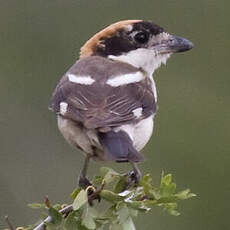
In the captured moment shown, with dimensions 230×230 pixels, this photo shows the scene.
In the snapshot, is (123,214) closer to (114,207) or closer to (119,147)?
(114,207)

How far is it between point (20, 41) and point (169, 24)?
3.97 feet

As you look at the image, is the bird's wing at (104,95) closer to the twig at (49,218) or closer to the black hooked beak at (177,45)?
the black hooked beak at (177,45)

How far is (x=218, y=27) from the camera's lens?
11141mm

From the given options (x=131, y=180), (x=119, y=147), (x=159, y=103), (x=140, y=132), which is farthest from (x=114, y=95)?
(x=159, y=103)

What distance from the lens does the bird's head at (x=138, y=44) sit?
6.68 m

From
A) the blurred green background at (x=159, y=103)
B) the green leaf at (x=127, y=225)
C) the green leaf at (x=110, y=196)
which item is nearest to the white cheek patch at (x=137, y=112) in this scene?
the green leaf at (x=110, y=196)

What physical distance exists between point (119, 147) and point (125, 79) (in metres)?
0.68

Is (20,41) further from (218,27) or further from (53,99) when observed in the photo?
(53,99)

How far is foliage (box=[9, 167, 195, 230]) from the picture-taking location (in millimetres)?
4922

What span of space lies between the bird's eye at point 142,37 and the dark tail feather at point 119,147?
3.60 ft

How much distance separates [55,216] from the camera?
4.91 m

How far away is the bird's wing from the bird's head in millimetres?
233

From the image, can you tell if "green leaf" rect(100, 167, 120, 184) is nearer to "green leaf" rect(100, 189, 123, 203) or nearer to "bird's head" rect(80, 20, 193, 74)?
"green leaf" rect(100, 189, 123, 203)

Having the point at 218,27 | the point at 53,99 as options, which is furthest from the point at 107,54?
the point at 218,27
